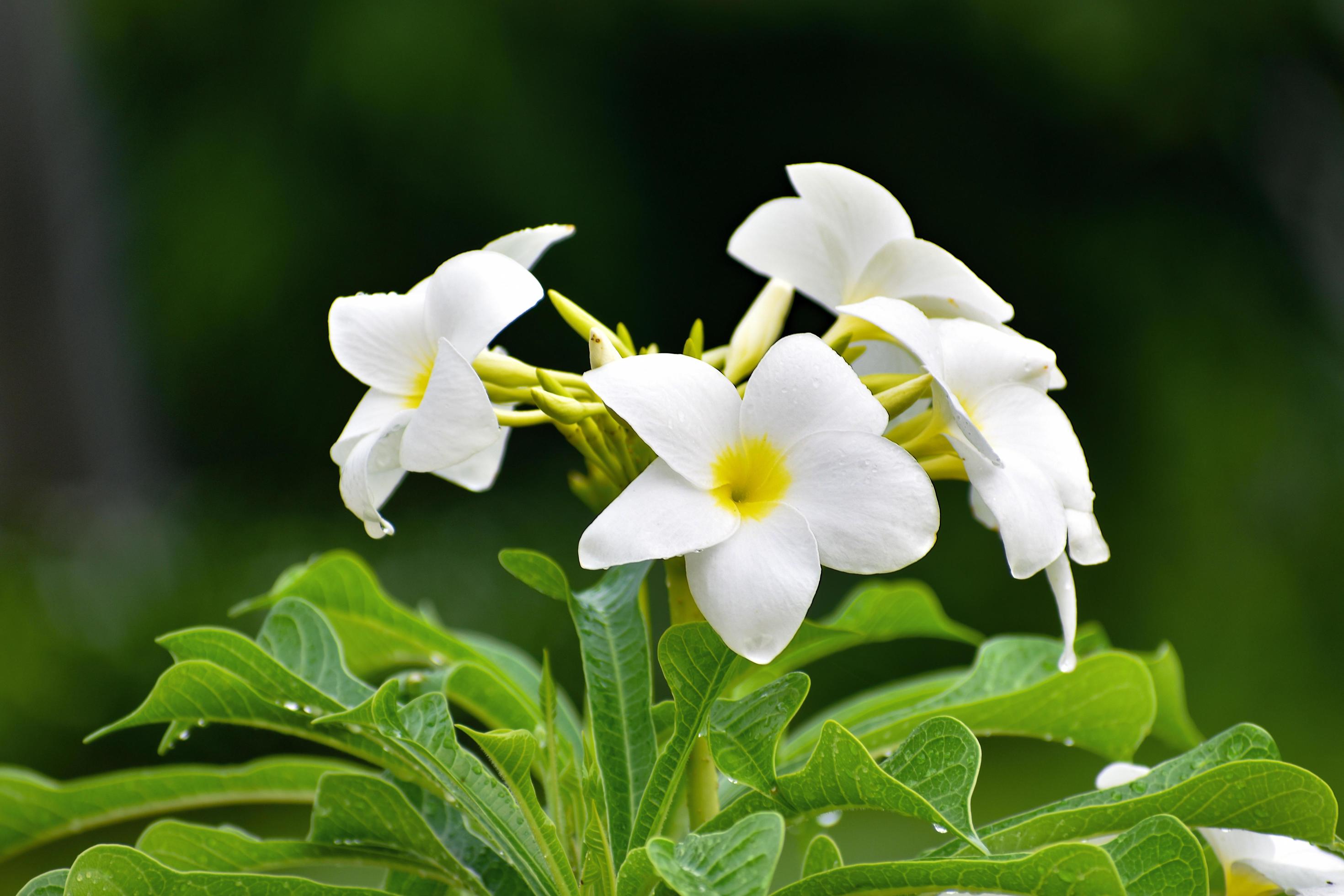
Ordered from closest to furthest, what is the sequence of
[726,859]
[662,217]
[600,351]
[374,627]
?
[726,859], [600,351], [374,627], [662,217]

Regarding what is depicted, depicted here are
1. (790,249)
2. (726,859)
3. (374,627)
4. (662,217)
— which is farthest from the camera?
(662,217)

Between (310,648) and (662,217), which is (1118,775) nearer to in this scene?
(310,648)

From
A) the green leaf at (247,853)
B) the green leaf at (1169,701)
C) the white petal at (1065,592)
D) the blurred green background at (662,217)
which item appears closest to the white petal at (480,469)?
the green leaf at (247,853)

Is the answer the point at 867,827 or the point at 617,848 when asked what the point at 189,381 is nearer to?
the point at 867,827

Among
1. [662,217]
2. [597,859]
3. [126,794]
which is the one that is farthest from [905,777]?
[662,217]

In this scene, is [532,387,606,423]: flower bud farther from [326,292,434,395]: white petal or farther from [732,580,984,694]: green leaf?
[732,580,984,694]: green leaf

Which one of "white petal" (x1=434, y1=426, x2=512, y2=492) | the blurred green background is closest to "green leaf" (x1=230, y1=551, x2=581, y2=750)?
"white petal" (x1=434, y1=426, x2=512, y2=492)
